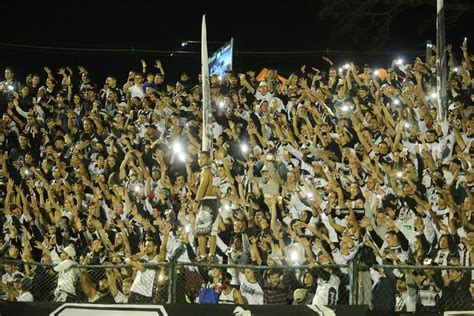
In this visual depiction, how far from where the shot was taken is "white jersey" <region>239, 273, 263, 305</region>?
29.8 ft

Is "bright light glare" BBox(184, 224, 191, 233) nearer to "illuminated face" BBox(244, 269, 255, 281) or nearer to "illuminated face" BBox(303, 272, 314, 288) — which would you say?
"illuminated face" BBox(244, 269, 255, 281)

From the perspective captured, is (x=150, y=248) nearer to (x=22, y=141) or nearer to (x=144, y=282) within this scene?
(x=144, y=282)

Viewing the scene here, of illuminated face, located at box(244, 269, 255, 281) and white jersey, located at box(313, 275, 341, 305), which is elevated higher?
illuminated face, located at box(244, 269, 255, 281)

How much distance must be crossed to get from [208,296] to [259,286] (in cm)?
79

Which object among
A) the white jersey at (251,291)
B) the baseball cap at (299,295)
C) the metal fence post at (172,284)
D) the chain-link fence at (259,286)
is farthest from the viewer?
the white jersey at (251,291)

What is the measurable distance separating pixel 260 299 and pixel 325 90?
5370 mm

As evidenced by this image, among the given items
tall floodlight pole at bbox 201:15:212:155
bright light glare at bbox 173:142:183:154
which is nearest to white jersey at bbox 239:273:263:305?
tall floodlight pole at bbox 201:15:212:155

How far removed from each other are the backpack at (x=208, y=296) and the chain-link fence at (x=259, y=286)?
0.7 inches

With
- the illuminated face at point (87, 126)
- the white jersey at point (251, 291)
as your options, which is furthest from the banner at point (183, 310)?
Result: the illuminated face at point (87, 126)

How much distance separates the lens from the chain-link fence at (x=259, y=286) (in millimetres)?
8055

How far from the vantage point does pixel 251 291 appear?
9.16 m

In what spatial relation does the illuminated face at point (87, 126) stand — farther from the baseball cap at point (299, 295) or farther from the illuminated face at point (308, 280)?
the baseball cap at point (299, 295)

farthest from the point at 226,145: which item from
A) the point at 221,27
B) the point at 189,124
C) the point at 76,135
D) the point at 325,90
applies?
the point at 221,27

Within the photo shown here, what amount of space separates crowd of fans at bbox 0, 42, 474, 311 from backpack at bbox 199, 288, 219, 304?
0.04m
